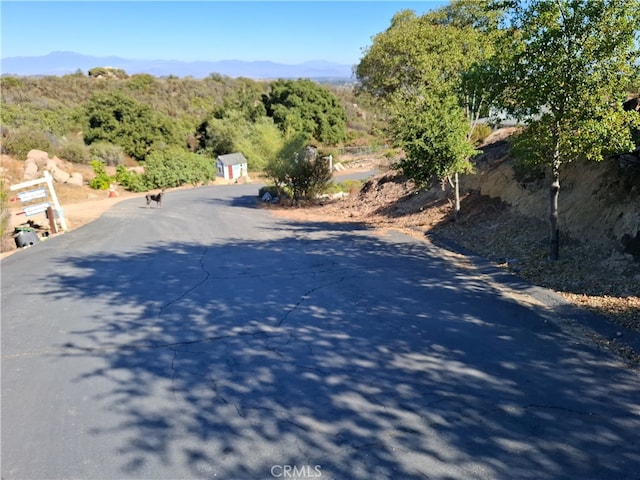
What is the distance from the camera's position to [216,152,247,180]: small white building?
46.2 m

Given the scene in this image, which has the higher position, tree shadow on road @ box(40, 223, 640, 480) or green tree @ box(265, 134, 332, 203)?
green tree @ box(265, 134, 332, 203)

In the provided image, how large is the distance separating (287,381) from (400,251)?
267 inches

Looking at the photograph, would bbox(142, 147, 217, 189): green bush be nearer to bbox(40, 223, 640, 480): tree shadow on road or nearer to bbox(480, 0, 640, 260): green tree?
bbox(40, 223, 640, 480): tree shadow on road

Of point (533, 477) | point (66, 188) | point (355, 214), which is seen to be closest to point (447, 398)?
point (533, 477)

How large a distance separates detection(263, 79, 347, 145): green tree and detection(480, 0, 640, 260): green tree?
50910mm

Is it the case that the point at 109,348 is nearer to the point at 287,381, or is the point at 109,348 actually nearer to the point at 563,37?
the point at 287,381

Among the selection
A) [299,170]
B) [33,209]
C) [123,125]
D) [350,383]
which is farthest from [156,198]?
[123,125]

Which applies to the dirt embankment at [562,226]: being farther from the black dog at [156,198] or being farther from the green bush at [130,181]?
the green bush at [130,181]

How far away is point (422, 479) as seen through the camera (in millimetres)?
3301

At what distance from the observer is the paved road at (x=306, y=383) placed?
3559mm

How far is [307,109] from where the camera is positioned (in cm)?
6081

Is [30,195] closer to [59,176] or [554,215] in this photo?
[554,215]

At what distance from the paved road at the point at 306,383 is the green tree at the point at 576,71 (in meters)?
2.86

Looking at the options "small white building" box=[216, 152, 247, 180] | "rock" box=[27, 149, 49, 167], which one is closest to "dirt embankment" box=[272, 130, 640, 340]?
"rock" box=[27, 149, 49, 167]
